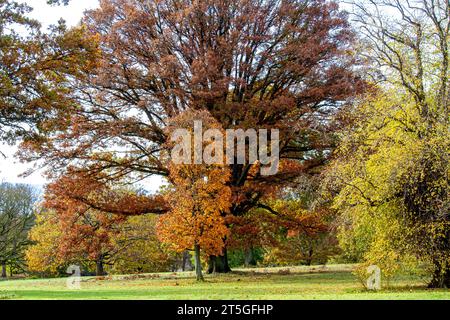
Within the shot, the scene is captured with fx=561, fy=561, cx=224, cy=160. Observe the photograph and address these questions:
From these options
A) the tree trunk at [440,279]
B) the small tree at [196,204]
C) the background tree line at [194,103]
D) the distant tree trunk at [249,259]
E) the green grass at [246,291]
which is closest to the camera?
the green grass at [246,291]

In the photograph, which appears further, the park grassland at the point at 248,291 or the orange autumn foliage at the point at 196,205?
the orange autumn foliage at the point at 196,205

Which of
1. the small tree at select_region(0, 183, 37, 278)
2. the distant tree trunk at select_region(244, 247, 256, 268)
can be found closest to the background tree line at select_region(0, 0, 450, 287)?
the distant tree trunk at select_region(244, 247, 256, 268)

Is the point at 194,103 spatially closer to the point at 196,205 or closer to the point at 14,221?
the point at 196,205

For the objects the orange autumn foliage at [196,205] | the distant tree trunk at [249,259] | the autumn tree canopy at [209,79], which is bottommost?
the distant tree trunk at [249,259]

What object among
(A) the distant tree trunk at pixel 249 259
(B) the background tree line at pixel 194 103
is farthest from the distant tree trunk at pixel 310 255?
(B) the background tree line at pixel 194 103

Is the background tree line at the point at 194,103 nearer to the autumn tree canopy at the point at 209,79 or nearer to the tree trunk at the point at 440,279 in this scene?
the autumn tree canopy at the point at 209,79

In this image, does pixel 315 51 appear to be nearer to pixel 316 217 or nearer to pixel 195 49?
pixel 195 49

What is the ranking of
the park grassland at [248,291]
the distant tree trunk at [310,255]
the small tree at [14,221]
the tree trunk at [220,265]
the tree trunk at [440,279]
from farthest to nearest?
the small tree at [14,221], the distant tree trunk at [310,255], the tree trunk at [220,265], the tree trunk at [440,279], the park grassland at [248,291]

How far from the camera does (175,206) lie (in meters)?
21.3

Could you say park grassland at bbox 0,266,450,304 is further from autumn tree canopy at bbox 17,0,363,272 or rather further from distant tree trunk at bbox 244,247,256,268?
distant tree trunk at bbox 244,247,256,268

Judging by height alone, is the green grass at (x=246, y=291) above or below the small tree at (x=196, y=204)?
below

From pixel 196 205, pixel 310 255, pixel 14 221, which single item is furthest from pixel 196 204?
pixel 14 221
